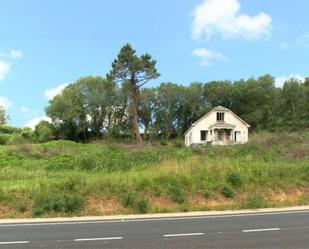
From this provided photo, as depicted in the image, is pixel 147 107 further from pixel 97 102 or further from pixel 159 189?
pixel 159 189

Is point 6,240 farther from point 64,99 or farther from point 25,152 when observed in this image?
point 64,99

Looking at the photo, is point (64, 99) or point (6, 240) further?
point (64, 99)

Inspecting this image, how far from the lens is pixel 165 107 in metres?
83.9

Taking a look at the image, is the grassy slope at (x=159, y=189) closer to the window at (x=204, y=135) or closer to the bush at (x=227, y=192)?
the bush at (x=227, y=192)

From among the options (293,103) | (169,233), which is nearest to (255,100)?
(293,103)

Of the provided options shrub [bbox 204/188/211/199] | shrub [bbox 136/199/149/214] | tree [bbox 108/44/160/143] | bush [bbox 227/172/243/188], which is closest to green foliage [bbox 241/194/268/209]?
shrub [bbox 204/188/211/199]

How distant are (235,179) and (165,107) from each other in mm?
65162

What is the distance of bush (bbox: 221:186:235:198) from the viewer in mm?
17898

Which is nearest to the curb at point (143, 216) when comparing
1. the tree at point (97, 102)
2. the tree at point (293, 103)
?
the tree at point (97, 102)

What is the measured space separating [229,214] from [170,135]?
68.7 meters

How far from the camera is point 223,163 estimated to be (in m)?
21.5

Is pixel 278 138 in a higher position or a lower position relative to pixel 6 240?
higher

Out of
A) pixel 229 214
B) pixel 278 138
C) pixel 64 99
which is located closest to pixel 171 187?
pixel 229 214

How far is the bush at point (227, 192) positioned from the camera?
1790cm
